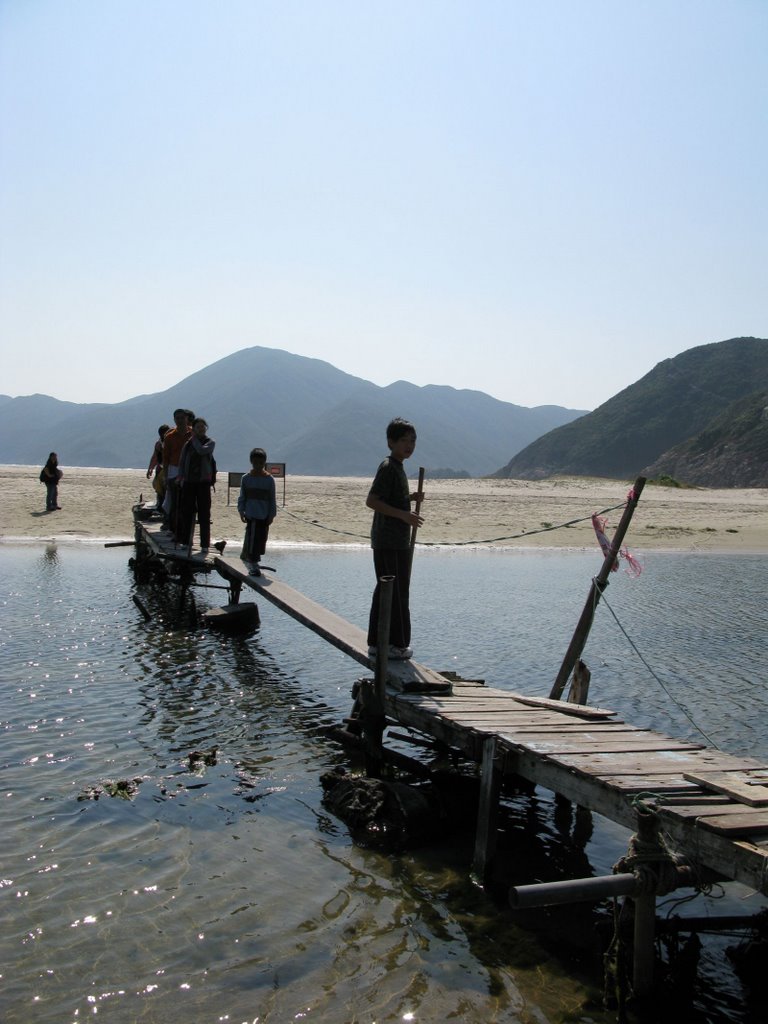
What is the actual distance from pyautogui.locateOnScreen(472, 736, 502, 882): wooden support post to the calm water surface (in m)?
0.16

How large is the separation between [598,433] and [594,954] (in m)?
124

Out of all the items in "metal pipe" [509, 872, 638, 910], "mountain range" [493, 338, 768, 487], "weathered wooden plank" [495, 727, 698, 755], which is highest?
"mountain range" [493, 338, 768, 487]

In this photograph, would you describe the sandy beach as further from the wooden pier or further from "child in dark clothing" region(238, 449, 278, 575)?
the wooden pier

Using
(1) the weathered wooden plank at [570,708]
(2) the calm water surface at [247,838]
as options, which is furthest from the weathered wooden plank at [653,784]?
(1) the weathered wooden plank at [570,708]

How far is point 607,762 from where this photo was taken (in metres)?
5.55

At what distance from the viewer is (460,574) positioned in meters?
21.8

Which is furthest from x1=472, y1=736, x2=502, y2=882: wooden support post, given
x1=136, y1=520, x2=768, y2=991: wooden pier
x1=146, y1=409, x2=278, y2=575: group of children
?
x1=146, y1=409, x2=278, y2=575: group of children

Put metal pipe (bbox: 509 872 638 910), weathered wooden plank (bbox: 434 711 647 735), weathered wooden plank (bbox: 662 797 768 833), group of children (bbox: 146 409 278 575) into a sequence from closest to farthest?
metal pipe (bbox: 509 872 638 910) → weathered wooden plank (bbox: 662 797 768 833) → weathered wooden plank (bbox: 434 711 647 735) → group of children (bbox: 146 409 278 575)

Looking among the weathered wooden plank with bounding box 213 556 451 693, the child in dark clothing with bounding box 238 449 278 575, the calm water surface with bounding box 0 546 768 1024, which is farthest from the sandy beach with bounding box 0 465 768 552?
the calm water surface with bounding box 0 546 768 1024

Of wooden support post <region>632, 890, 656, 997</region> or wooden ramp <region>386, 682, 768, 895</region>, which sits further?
wooden support post <region>632, 890, 656, 997</region>

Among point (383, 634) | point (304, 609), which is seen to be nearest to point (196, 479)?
point (304, 609)

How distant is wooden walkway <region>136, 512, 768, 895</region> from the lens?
4.42 metres

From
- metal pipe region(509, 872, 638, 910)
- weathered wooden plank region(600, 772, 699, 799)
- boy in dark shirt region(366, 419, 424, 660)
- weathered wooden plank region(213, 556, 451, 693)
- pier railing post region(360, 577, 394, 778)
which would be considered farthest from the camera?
weathered wooden plank region(213, 556, 451, 693)

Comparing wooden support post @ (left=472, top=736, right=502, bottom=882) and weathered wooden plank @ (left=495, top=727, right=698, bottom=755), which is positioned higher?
weathered wooden plank @ (left=495, top=727, right=698, bottom=755)
